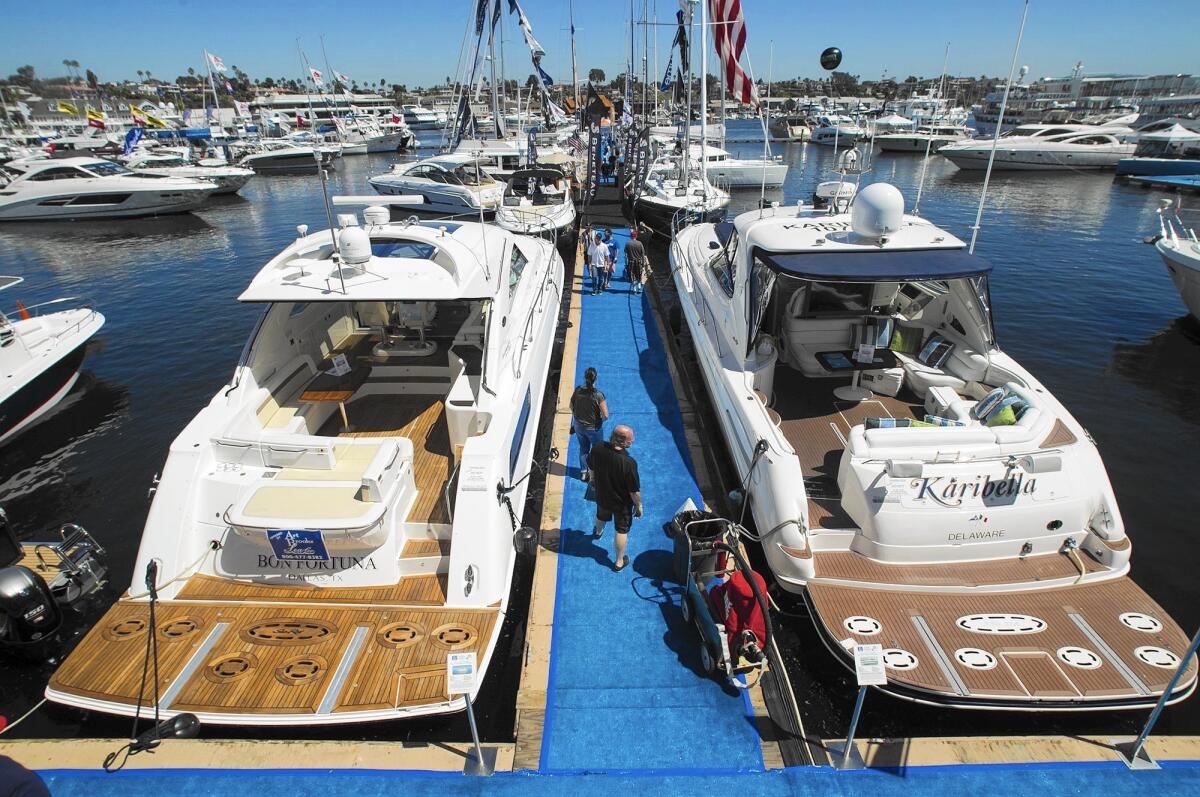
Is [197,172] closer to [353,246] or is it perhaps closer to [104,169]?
[104,169]


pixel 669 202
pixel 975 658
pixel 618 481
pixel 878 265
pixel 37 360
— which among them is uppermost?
pixel 878 265

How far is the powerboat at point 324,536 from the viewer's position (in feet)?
12.4

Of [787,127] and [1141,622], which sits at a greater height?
[787,127]

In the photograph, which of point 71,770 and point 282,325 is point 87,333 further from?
point 71,770

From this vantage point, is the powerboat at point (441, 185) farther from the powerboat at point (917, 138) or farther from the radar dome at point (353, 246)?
the powerboat at point (917, 138)

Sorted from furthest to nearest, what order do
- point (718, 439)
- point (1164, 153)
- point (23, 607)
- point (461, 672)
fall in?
point (1164, 153)
point (718, 439)
point (23, 607)
point (461, 672)

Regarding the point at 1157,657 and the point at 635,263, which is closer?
the point at 1157,657

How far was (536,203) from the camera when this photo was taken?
55.5 feet

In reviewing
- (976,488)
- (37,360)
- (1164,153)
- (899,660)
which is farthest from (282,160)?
(1164,153)

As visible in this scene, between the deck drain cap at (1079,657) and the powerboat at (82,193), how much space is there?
34.1 metres

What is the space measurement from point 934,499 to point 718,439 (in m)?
3.30

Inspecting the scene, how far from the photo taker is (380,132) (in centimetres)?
6456

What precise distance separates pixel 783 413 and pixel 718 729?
3.58 m

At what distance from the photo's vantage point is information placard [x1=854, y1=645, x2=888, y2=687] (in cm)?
333
